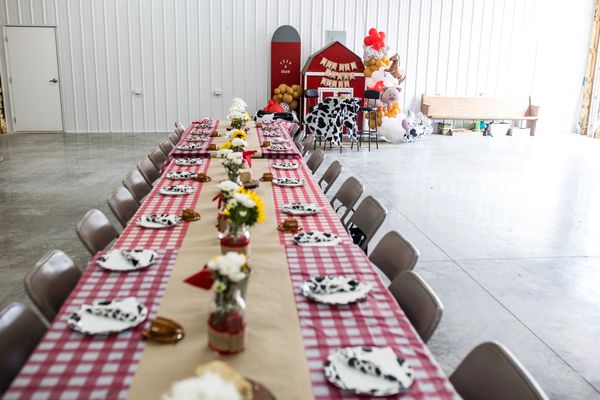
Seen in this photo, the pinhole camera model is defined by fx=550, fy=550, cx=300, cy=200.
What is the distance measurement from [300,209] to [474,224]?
3.16m

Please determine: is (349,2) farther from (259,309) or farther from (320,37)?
(259,309)

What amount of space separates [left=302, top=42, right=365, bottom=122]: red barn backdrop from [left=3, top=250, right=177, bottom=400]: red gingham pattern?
9.91 metres

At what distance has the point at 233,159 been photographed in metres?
3.31

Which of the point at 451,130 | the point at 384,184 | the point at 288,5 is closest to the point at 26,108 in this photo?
the point at 288,5

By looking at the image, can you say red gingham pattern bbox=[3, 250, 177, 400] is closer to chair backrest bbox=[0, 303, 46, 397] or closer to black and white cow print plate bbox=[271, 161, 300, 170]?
chair backrest bbox=[0, 303, 46, 397]

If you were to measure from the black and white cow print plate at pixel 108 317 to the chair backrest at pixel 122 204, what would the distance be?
64.4 inches

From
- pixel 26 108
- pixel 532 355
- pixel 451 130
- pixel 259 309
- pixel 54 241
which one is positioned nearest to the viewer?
pixel 259 309

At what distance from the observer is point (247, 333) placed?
185cm

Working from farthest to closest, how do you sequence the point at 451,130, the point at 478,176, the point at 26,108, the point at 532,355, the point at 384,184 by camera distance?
the point at 451,130, the point at 26,108, the point at 478,176, the point at 384,184, the point at 532,355

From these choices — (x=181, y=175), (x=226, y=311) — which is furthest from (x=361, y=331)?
(x=181, y=175)

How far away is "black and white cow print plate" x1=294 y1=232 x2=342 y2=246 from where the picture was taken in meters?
2.74

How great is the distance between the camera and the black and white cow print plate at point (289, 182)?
4023mm

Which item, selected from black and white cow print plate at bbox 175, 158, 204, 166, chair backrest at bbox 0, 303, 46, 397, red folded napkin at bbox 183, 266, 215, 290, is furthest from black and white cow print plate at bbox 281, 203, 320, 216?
black and white cow print plate at bbox 175, 158, 204, 166

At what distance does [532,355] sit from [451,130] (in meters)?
10.2
